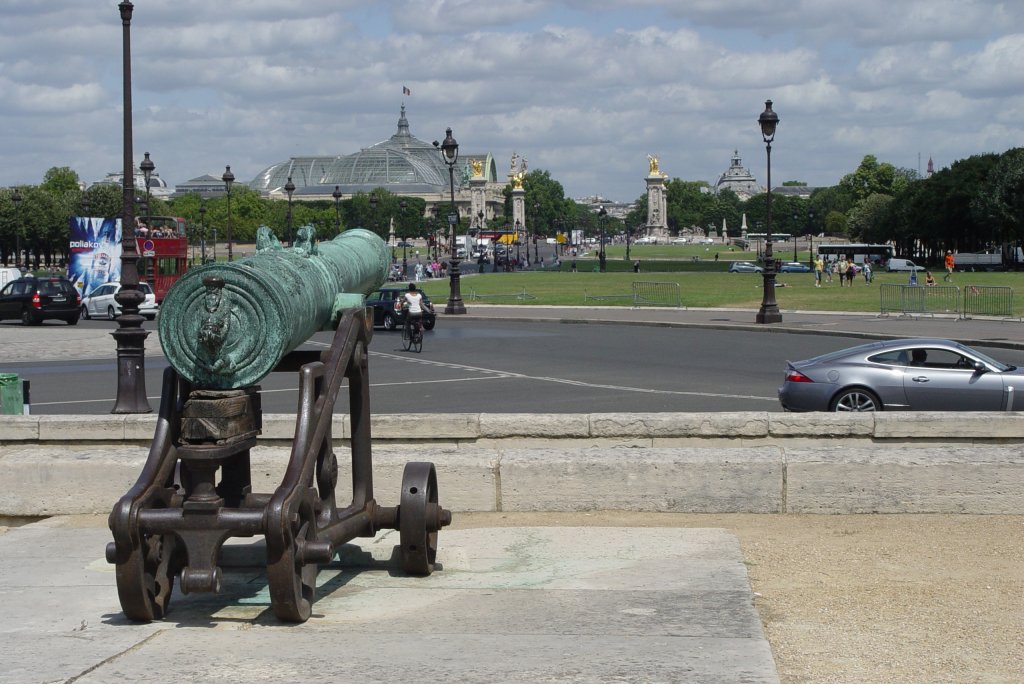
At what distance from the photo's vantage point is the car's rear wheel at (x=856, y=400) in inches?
641

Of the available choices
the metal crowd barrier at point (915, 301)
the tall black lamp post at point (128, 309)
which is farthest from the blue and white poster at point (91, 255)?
the tall black lamp post at point (128, 309)

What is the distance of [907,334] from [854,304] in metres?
15.0

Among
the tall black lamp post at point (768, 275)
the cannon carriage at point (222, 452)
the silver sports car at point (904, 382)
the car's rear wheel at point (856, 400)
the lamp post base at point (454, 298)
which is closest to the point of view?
the cannon carriage at point (222, 452)

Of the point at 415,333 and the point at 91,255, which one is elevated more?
the point at 91,255

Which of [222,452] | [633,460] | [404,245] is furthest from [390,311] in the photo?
[404,245]

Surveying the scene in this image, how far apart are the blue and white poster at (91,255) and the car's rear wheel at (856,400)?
4108 centimetres

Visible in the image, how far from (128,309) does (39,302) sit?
28.1 meters

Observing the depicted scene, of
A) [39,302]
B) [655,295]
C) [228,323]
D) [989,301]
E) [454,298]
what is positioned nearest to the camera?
[228,323]

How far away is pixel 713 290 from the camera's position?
202 ft

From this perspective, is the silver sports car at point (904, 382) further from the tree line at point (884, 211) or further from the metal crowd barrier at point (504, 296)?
the tree line at point (884, 211)

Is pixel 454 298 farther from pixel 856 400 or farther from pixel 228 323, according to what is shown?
pixel 228 323

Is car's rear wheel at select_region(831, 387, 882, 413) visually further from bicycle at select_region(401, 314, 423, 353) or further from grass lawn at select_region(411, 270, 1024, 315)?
grass lawn at select_region(411, 270, 1024, 315)

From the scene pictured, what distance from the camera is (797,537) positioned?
8398 mm

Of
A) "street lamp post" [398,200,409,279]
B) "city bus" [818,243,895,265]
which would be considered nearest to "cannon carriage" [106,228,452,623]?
"street lamp post" [398,200,409,279]
